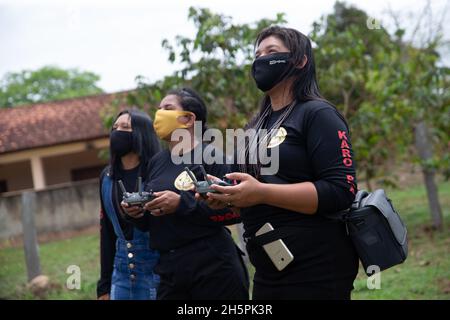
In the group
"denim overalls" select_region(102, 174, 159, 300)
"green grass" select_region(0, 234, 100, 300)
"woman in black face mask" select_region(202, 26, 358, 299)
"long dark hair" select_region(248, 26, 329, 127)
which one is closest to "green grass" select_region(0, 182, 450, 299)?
"green grass" select_region(0, 234, 100, 300)

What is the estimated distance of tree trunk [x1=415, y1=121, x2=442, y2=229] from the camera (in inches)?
386

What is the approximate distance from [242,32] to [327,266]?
14.6 ft

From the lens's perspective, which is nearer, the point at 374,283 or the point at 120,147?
the point at 374,283

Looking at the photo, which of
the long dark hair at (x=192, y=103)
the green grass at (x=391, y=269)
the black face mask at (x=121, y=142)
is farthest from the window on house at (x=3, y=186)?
the long dark hair at (x=192, y=103)

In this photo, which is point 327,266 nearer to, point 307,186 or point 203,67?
point 307,186

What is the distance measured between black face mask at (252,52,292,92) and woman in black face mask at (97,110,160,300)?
1.38 m

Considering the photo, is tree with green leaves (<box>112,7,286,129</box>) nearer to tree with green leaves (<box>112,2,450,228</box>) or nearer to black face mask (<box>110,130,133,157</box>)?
tree with green leaves (<box>112,2,450,228</box>)

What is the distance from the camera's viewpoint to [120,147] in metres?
3.91

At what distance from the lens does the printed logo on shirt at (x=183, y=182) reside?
335 centimetres

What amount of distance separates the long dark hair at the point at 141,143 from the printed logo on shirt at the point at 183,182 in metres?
0.51

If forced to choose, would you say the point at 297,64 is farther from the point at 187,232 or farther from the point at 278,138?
the point at 187,232

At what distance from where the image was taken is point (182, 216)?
3.32 meters

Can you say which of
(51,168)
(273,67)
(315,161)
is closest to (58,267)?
(273,67)
